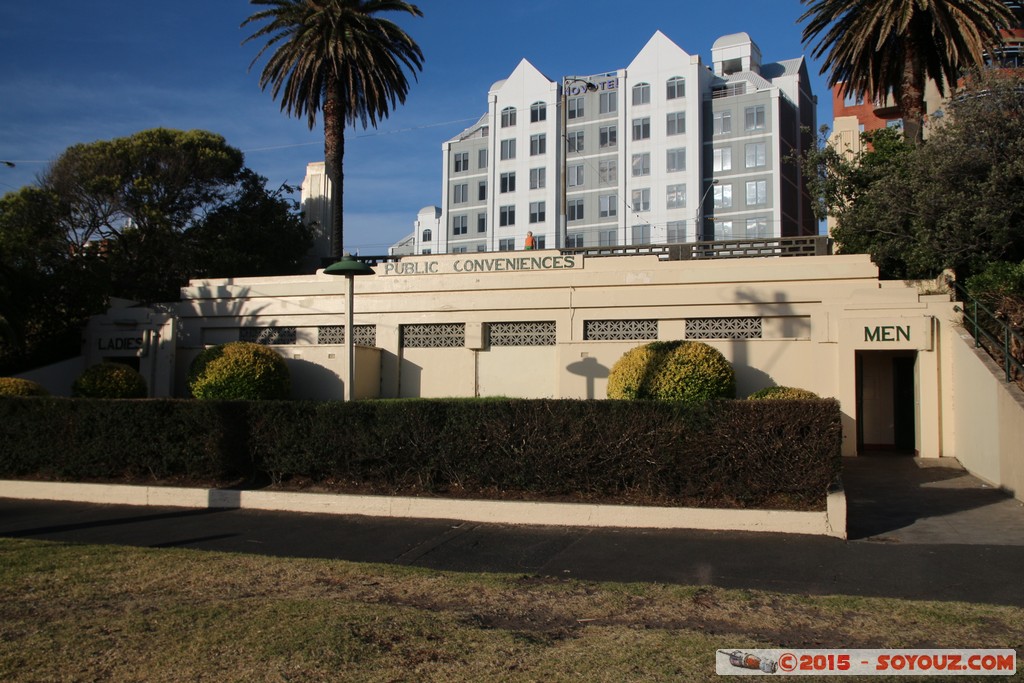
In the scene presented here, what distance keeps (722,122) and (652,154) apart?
5016 millimetres

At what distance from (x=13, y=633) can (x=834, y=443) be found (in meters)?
8.94

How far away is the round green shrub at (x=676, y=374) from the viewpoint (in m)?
17.2

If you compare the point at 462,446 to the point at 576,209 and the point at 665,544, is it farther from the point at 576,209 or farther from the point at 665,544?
the point at 576,209

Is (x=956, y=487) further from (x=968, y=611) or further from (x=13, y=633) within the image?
(x=13, y=633)

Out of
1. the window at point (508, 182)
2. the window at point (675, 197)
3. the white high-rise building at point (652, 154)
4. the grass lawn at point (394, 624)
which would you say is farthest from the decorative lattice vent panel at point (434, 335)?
the window at point (508, 182)

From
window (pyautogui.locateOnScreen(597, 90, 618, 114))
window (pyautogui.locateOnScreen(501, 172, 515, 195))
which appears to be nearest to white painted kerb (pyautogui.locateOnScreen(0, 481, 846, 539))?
window (pyautogui.locateOnScreen(501, 172, 515, 195))

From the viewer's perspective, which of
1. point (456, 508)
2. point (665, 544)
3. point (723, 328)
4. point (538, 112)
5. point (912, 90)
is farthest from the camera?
point (538, 112)

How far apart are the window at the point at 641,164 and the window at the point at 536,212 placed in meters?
7.04

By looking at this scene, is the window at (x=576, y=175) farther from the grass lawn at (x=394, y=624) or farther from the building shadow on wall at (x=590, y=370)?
the grass lawn at (x=394, y=624)

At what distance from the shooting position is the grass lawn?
5.37 m

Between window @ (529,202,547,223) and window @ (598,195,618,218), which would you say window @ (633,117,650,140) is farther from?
window @ (529,202,547,223)

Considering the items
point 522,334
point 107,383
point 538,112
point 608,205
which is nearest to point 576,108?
point 538,112

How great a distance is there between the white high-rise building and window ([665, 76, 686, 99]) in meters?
0.07

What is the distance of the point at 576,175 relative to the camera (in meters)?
59.5
